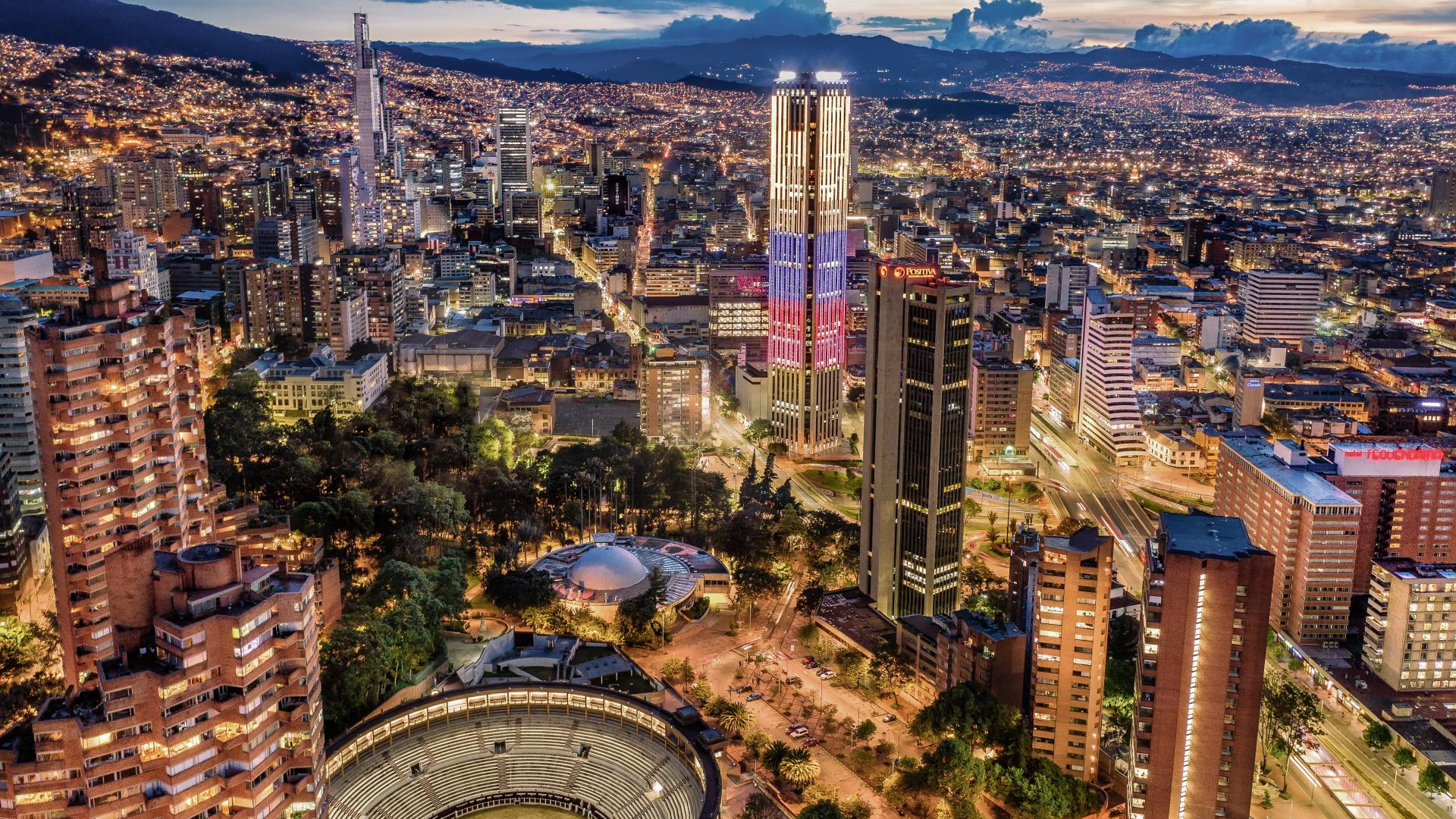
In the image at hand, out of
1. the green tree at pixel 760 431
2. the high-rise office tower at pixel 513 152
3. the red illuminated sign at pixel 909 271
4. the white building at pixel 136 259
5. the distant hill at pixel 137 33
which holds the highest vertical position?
the distant hill at pixel 137 33

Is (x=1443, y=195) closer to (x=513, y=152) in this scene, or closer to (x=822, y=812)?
(x=513, y=152)

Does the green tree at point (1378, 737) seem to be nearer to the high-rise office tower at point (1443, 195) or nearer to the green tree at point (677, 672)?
the green tree at point (677, 672)

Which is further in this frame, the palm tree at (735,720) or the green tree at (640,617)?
the green tree at (640,617)

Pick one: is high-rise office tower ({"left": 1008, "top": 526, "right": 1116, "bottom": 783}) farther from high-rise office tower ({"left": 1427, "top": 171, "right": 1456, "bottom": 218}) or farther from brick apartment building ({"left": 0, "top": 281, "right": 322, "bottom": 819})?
high-rise office tower ({"left": 1427, "top": 171, "right": 1456, "bottom": 218})

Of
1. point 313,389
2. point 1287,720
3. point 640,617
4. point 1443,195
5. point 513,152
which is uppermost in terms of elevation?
point 513,152

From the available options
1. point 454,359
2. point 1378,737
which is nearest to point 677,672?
point 1378,737

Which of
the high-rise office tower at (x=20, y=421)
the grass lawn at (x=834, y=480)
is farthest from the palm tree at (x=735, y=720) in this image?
the high-rise office tower at (x=20, y=421)

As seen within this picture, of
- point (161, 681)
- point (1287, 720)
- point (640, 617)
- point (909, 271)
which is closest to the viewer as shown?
point (161, 681)

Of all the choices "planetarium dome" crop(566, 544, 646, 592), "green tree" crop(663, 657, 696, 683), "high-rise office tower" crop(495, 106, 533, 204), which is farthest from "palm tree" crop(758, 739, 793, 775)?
"high-rise office tower" crop(495, 106, 533, 204)
